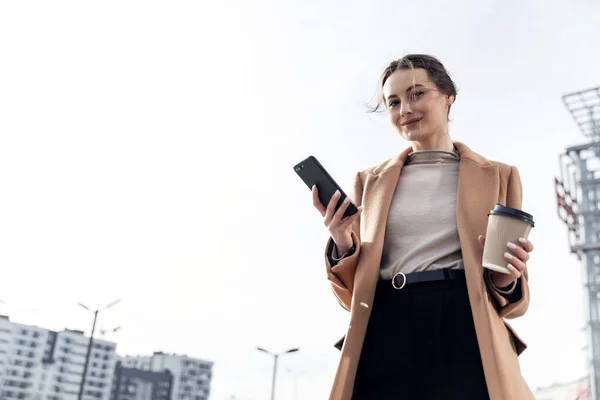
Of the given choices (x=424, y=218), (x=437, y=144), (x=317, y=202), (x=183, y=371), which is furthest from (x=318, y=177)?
(x=183, y=371)

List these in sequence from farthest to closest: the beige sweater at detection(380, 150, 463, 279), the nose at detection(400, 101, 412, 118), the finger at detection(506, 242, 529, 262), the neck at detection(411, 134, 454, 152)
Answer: the neck at detection(411, 134, 454, 152), the nose at detection(400, 101, 412, 118), the beige sweater at detection(380, 150, 463, 279), the finger at detection(506, 242, 529, 262)

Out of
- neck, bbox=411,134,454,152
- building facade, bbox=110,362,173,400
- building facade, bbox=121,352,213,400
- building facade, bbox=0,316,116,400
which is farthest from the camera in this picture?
building facade, bbox=121,352,213,400

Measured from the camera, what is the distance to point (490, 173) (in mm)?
2238

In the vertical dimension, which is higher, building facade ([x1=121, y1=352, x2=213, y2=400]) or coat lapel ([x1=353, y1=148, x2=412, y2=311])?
building facade ([x1=121, y1=352, x2=213, y2=400])

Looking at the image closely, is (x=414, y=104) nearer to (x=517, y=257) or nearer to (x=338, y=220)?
(x=338, y=220)

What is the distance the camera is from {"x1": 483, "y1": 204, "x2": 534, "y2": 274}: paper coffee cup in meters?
1.86

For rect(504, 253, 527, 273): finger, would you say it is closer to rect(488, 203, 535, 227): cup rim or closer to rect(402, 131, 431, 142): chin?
rect(488, 203, 535, 227): cup rim

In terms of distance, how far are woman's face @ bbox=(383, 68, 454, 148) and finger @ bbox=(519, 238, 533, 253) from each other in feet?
1.90

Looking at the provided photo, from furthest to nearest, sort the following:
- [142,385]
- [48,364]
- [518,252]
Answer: [48,364]
[142,385]
[518,252]

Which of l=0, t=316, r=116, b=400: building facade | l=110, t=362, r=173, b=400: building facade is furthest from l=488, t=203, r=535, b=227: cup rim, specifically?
l=0, t=316, r=116, b=400: building facade

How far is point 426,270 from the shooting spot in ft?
6.69

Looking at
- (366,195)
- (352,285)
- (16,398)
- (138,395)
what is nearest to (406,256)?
(352,285)

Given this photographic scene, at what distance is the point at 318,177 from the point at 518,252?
64 centimetres

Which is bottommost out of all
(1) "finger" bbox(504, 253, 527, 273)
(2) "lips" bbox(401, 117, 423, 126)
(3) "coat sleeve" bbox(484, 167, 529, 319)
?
(3) "coat sleeve" bbox(484, 167, 529, 319)
